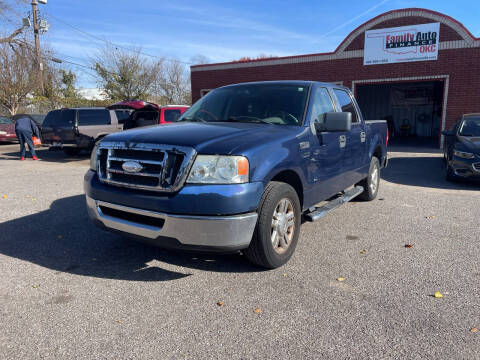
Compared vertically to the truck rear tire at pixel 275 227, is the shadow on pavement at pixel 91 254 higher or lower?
lower

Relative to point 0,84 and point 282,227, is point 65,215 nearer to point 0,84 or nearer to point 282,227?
point 282,227

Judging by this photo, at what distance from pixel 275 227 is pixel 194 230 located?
2.87ft

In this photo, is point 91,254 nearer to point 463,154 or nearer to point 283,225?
point 283,225

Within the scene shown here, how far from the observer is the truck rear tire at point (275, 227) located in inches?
126

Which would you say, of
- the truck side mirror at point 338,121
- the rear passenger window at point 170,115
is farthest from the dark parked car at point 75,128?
the truck side mirror at point 338,121

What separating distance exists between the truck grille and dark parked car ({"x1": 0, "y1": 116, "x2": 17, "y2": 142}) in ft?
61.2

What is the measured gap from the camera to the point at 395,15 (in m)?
15.6

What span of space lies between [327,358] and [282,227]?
141 cm

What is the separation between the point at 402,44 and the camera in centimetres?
1573

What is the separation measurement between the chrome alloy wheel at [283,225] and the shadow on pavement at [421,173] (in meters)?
5.62

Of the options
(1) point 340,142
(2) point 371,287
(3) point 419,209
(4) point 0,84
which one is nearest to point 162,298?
(2) point 371,287

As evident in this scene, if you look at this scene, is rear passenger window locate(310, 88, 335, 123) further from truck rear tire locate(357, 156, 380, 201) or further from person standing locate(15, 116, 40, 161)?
person standing locate(15, 116, 40, 161)

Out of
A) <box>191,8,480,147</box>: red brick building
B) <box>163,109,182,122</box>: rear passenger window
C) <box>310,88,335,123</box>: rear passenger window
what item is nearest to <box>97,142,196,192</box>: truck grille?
<box>310,88,335,123</box>: rear passenger window

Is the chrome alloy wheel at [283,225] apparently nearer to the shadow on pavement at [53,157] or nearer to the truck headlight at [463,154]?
the truck headlight at [463,154]
